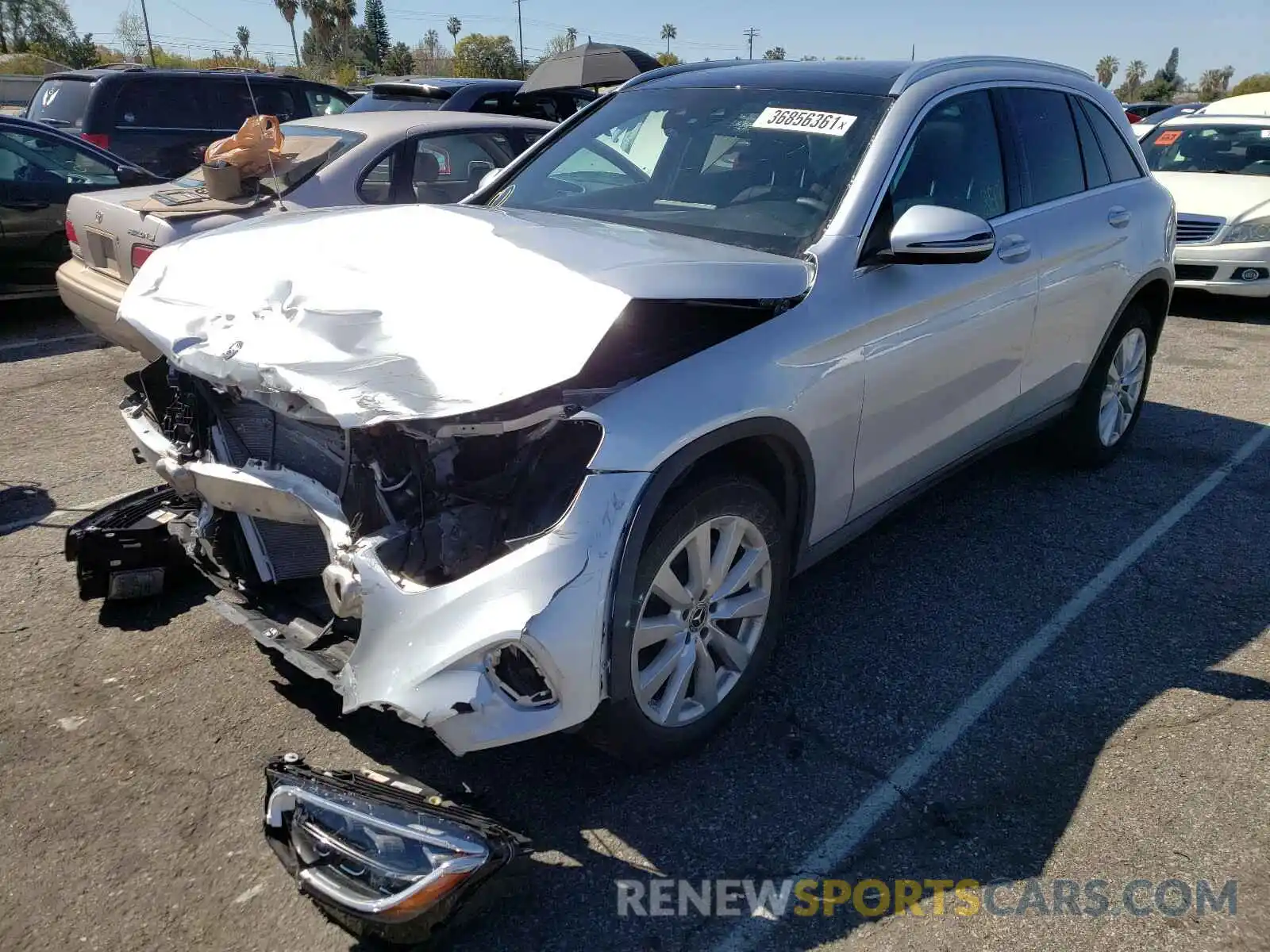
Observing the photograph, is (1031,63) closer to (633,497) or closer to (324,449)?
(633,497)

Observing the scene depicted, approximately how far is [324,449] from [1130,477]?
4.31m

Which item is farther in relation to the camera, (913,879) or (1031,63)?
(1031,63)

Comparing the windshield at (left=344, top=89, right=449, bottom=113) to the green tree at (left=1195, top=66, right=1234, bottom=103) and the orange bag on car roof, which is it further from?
the green tree at (left=1195, top=66, right=1234, bottom=103)

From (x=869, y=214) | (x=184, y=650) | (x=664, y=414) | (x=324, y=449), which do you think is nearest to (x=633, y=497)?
(x=664, y=414)

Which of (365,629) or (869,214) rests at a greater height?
(869,214)

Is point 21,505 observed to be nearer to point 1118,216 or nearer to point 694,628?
point 694,628

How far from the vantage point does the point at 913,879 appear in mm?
2531

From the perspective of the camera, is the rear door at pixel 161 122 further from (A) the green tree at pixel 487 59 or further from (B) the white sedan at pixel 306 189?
(A) the green tree at pixel 487 59

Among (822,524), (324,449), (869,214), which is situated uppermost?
(869,214)

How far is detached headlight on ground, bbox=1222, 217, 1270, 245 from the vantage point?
905 centimetres

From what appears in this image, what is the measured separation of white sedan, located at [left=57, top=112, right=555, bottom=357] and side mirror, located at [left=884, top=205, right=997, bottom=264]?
3.22 metres

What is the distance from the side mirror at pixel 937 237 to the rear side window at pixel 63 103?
9.79 metres

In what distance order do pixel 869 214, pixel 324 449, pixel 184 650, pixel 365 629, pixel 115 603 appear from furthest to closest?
1. pixel 115 603
2. pixel 184 650
3. pixel 869 214
4. pixel 324 449
5. pixel 365 629

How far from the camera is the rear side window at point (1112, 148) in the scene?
4789 millimetres
